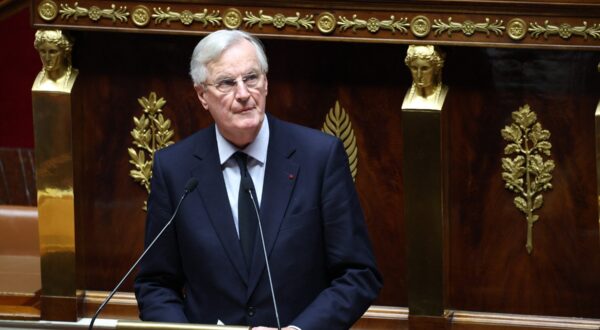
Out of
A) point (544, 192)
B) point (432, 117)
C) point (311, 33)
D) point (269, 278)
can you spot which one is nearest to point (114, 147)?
point (311, 33)

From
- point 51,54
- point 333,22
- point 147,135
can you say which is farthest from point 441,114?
point 51,54

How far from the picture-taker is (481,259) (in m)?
3.53

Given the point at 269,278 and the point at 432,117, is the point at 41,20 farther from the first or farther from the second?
the point at 269,278

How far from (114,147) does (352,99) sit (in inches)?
25.1

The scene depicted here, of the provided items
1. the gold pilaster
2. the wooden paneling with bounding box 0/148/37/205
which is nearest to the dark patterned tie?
the gold pilaster

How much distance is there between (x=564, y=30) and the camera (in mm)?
3297

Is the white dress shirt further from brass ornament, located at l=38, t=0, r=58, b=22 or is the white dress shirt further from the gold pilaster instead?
brass ornament, located at l=38, t=0, r=58, b=22

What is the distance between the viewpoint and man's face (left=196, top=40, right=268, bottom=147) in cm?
253

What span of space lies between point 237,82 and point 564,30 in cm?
106

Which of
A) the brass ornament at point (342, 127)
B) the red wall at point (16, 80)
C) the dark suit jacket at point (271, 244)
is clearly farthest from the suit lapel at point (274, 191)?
the red wall at point (16, 80)

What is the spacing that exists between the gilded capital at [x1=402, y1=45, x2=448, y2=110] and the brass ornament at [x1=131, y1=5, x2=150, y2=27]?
25.6 inches

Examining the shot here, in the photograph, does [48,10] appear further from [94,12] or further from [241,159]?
[241,159]

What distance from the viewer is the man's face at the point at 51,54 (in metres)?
3.54

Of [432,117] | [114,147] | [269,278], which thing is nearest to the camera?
[269,278]
